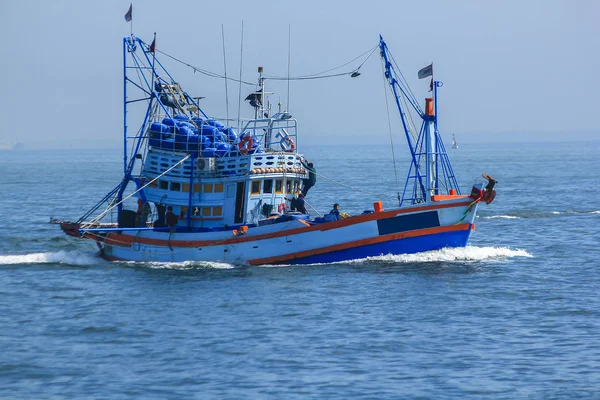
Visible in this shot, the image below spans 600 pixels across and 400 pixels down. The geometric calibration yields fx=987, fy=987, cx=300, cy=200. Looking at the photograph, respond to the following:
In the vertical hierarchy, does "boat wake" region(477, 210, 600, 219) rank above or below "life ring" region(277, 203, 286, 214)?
below

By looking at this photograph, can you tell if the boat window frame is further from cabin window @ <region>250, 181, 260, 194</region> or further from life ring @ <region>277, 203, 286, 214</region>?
life ring @ <region>277, 203, 286, 214</region>

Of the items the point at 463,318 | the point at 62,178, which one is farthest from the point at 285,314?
the point at 62,178

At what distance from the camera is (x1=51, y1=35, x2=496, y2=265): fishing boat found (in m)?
38.2

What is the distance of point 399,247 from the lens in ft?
127

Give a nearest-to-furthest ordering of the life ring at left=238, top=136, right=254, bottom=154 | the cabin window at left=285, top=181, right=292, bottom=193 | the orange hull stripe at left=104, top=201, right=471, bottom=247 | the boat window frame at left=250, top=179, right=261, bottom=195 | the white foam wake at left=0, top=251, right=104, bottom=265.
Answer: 1. the orange hull stripe at left=104, top=201, right=471, bottom=247
2. the life ring at left=238, top=136, right=254, bottom=154
3. the boat window frame at left=250, top=179, right=261, bottom=195
4. the cabin window at left=285, top=181, right=292, bottom=193
5. the white foam wake at left=0, top=251, right=104, bottom=265

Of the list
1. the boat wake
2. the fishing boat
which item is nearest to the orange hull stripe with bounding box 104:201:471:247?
the fishing boat

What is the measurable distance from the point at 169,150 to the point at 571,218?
29.5m

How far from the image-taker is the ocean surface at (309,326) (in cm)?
2391

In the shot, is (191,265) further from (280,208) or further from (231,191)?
(280,208)

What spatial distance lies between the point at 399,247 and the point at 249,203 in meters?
6.42

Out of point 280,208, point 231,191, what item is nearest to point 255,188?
point 231,191

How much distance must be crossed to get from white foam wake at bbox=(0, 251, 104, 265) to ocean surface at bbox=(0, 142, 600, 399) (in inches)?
4.1

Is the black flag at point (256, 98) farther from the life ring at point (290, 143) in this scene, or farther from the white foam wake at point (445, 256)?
the white foam wake at point (445, 256)

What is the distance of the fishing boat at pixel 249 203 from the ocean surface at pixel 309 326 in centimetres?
71
